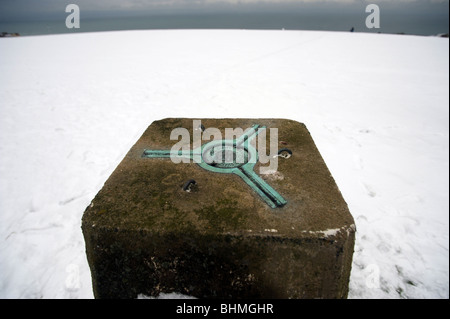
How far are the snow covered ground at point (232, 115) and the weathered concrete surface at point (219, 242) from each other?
2.91 ft

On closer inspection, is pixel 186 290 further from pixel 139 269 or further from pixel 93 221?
pixel 93 221

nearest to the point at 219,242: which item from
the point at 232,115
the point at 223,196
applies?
the point at 223,196

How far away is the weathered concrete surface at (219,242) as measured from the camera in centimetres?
124

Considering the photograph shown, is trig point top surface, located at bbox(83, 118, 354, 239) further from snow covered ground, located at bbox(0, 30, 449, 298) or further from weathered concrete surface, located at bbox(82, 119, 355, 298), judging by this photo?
snow covered ground, located at bbox(0, 30, 449, 298)

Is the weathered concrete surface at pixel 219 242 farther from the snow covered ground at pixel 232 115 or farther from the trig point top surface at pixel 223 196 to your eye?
the snow covered ground at pixel 232 115

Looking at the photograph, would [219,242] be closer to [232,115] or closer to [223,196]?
[223,196]

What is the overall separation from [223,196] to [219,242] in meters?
0.31

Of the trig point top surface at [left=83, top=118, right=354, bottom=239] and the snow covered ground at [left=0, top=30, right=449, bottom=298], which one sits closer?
the trig point top surface at [left=83, top=118, right=354, bottom=239]

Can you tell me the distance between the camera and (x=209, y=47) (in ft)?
36.8

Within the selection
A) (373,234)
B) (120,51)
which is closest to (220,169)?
(373,234)

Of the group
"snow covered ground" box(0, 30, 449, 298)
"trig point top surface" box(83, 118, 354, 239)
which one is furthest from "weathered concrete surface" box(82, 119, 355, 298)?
"snow covered ground" box(0, 30, 449, 298)

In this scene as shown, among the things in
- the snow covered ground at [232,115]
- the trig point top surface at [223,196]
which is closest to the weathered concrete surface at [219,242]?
the trig point top surface at [223,196]

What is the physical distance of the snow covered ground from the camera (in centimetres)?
212

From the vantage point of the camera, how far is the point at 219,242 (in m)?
1.25
